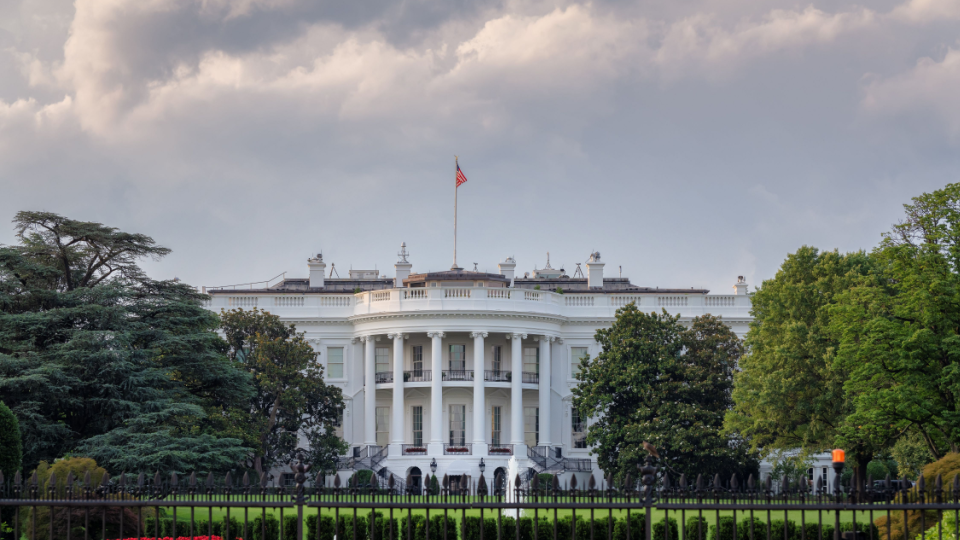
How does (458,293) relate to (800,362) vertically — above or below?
above

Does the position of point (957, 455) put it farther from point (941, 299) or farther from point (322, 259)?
point (322, 259)

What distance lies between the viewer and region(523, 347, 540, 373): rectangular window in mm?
65750

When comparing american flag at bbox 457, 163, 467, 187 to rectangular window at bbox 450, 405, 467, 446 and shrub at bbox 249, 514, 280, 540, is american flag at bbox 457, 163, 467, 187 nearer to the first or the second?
rectangular window at bbox 450, 405, 467, 446

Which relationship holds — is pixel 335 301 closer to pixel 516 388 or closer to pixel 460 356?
pixel 460 356

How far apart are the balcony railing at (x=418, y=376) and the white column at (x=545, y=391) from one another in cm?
626

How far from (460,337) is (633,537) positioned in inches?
1434

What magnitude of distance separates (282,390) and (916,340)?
102ft

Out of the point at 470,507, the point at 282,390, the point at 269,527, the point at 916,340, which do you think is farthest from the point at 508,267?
the point at 470,507

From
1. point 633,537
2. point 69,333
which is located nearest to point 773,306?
point 633,537

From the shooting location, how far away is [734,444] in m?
53.1

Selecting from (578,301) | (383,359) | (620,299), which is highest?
(620,299)

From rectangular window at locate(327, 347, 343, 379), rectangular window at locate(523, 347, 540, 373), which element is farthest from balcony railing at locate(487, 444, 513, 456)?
rectangular window at locate(327, 347, 343, 379)

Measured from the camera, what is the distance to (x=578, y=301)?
66.5 meters

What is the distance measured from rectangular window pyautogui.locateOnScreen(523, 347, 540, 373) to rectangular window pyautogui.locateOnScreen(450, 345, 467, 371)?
3922 mm
